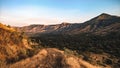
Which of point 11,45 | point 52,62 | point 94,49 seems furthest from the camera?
point 94,49

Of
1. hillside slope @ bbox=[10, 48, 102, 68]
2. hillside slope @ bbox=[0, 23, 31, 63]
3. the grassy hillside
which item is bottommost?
the grassy hillside

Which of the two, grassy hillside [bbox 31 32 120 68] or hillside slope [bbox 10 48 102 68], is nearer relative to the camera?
hillside slope [bbox 10 48 102 68]

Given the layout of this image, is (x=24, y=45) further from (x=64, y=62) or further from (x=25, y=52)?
(x=64, y=62)

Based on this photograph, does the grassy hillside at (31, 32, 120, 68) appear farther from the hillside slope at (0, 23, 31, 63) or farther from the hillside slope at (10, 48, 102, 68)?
the hillside slope at (0, 23, 31, 63)

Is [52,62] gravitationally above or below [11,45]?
below

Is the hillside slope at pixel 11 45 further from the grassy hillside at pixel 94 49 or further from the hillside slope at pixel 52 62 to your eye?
the grassy hillside at pixel 94 49

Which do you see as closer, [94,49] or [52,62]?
[52,62]

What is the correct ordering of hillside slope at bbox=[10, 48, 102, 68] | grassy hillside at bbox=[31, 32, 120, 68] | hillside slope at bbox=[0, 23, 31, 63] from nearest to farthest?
hillside slope at bbox=[10, 48, 102, 68]
hillside slope at bbox=[0, 23, 31, 63]
grassy hillside at bbox=[31, 32, 120, 68]

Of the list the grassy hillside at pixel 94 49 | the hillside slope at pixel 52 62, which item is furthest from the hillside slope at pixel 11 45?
the grassy hillside at pixel 94 49

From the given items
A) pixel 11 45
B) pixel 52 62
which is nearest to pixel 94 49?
pixel 11 45

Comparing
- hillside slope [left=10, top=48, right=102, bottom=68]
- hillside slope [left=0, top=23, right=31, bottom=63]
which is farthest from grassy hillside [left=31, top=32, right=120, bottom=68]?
hillside slope [left=0, top=23, right=31, bottom=63]

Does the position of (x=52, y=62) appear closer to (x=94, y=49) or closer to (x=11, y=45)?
(x=11, y=45)
